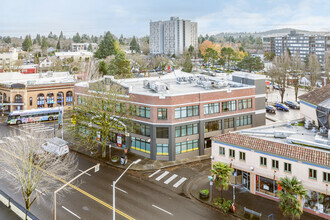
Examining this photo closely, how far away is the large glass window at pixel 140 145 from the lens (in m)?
50.2

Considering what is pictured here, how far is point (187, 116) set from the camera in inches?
1967

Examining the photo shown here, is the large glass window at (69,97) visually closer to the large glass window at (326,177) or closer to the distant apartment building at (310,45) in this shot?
the large glass window at (326,177)

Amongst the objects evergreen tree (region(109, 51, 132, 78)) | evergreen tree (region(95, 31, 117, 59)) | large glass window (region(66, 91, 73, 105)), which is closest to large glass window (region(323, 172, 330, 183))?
large glass window (region(66, 91, 73, 105))

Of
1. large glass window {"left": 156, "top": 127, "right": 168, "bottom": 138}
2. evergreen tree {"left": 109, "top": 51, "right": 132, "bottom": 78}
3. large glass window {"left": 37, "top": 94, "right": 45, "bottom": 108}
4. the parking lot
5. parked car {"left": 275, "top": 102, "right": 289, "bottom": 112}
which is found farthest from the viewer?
evergreen tree {"left": 109, "top": 51, "right": 132, "bottom": 78}

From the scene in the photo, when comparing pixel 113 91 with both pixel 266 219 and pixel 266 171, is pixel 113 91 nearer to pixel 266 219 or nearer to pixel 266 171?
pixel 266 171

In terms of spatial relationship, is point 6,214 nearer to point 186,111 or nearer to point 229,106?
point 186,111

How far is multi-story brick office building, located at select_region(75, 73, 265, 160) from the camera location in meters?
48.7

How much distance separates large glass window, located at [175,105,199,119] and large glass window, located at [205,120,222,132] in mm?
2856

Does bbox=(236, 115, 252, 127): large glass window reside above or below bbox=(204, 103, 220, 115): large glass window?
below

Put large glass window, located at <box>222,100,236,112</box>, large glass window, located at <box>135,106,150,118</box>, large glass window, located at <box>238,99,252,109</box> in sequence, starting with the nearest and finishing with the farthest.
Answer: large glass window, located at <box>135,106,150,118</box> → large glass window, located at <box>222,100,236,112</box> → large glass window, located at <box>238,99,252,109</box>

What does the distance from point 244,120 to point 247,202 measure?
22.8 meters

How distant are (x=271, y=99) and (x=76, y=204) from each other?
261 feet

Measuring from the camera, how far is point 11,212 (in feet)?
99.1

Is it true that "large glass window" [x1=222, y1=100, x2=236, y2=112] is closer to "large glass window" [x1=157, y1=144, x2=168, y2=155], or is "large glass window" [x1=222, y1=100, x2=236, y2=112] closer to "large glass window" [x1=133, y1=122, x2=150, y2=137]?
"large glass window" [x1=157, y1=144, x2=168, y2=155]
